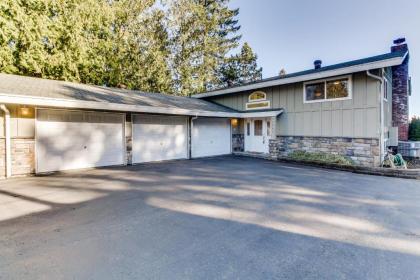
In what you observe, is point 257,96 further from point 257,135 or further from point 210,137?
point 210,137

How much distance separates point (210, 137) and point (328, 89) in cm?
629

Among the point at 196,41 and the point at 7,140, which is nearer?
the point at 7,140

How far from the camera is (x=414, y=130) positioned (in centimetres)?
1302

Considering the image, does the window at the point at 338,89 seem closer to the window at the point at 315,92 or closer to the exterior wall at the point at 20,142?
the window at the point at 315,92

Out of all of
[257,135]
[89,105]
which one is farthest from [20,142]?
[257,135]

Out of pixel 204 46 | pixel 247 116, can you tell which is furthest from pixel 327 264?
pixel 204 46

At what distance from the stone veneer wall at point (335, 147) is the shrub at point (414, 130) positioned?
6.46 metres

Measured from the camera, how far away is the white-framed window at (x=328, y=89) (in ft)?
31.6

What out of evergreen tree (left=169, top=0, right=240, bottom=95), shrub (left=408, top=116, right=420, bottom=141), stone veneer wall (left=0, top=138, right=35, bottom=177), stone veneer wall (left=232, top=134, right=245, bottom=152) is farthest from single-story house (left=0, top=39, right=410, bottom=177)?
evergreen tree (left=169, top=0, right=240, bottom=95)

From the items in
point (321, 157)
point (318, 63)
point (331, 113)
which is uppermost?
point (318, 63)

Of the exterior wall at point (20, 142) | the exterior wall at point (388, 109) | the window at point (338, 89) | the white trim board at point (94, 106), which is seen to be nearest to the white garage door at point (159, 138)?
the white trim board at point (94, 106)

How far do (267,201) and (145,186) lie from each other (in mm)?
3278

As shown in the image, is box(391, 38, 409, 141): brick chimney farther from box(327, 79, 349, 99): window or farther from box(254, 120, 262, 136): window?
box(254, 120, 262, 136): window

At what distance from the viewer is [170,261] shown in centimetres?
279
